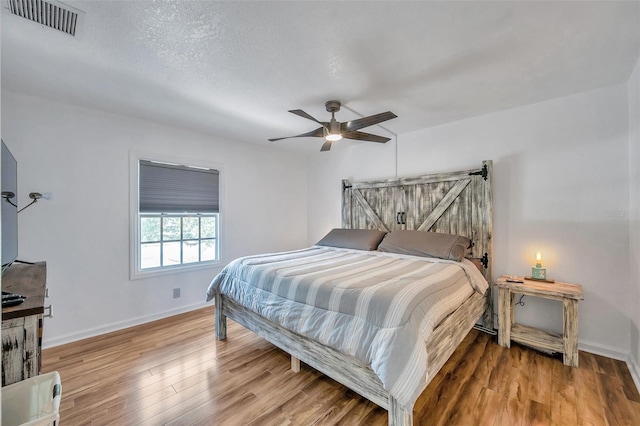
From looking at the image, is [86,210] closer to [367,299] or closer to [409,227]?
[367,299]

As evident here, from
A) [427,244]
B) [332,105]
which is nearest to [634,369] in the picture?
[427,244]

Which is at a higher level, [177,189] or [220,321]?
[177,189]

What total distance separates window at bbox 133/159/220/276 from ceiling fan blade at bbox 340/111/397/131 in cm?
227

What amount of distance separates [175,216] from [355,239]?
Answer: 241cm

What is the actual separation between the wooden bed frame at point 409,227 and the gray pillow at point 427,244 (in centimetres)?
37

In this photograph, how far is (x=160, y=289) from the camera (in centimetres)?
354

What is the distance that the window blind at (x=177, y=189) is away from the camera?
11.4 ft

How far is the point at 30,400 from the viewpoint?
135cm

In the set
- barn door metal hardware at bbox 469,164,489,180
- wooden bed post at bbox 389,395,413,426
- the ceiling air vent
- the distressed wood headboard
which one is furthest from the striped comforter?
the ceiling air vent

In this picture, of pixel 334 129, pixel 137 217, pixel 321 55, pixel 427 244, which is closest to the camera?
pixel 321 55

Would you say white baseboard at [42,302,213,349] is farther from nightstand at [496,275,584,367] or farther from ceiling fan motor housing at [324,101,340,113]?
nightstand at [496,275,584,367]

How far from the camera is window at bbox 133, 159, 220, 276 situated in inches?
136

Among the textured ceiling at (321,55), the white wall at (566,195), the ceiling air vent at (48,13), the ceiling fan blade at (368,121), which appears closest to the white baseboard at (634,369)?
the white wall at (566,195)

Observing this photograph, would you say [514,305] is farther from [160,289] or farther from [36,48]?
[36,48]
